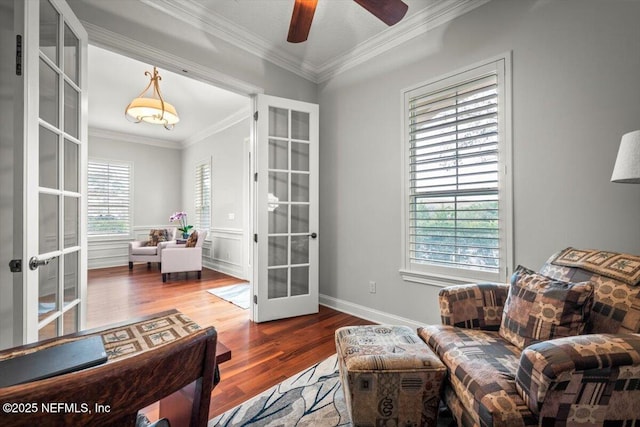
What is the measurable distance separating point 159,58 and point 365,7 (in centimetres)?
169

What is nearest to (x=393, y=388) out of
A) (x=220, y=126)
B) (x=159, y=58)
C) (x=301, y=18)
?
(x=301, y=18)

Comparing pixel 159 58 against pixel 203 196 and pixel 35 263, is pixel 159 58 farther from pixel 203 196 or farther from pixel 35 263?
pixel 203 196

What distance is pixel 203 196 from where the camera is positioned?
6.32 m

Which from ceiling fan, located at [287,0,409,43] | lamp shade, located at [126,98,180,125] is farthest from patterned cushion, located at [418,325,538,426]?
lamp shade, located at [126,98,180,125]

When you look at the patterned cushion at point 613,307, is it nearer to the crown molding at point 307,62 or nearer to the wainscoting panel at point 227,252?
the crown molding at point 307,62

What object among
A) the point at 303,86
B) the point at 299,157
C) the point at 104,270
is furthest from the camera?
the point at 104,270

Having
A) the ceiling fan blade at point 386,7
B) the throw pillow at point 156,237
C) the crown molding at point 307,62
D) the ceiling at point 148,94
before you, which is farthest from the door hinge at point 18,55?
the throw pillow at point 156,237

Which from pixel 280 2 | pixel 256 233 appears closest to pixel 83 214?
pixel 256 233

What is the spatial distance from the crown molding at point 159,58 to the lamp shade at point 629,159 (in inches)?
111

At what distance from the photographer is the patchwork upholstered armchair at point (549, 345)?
3.18 ft

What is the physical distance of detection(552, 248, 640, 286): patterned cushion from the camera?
1.32 metres

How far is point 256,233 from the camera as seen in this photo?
2.93 m

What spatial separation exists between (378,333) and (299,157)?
2129 millimetres

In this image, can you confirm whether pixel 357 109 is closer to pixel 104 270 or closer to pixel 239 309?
pixel 239 309
